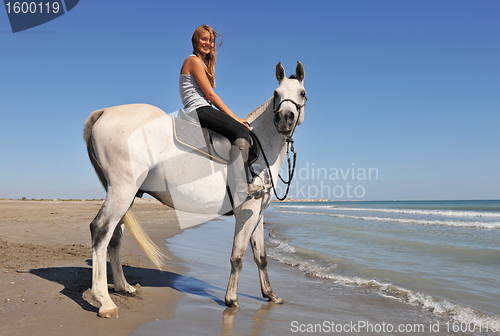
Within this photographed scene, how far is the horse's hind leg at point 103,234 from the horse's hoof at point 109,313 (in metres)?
0.03

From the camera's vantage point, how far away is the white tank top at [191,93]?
3.62 m

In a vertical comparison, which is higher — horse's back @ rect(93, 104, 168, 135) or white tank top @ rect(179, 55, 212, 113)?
white tank top @ rect(179, 55, 212, 113)

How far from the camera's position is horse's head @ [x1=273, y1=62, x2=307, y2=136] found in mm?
3428

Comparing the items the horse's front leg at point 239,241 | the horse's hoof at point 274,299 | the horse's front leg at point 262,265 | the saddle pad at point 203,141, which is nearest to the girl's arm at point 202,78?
the saddle pad at point 203,141

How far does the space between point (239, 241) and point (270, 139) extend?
136 centimetres

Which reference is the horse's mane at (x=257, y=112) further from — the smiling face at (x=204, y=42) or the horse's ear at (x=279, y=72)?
the smiling face at (x=204, y=42)

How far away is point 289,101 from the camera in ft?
11.5

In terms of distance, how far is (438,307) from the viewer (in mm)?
4062

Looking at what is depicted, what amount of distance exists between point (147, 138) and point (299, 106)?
71.0 inches

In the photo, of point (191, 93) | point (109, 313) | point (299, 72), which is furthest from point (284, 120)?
point (109, 313)

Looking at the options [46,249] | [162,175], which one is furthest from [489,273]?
[46,249]

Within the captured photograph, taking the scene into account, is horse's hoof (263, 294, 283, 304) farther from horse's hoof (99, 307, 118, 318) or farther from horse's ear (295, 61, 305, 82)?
horse's ear (295, 61, 305, 82)

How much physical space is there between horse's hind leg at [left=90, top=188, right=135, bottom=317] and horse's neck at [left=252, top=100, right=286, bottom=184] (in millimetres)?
1764

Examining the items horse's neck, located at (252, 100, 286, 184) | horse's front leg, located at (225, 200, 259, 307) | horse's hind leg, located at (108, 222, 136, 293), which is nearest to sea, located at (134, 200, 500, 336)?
horse's front leg, located at (225, 200, 259, 307)
